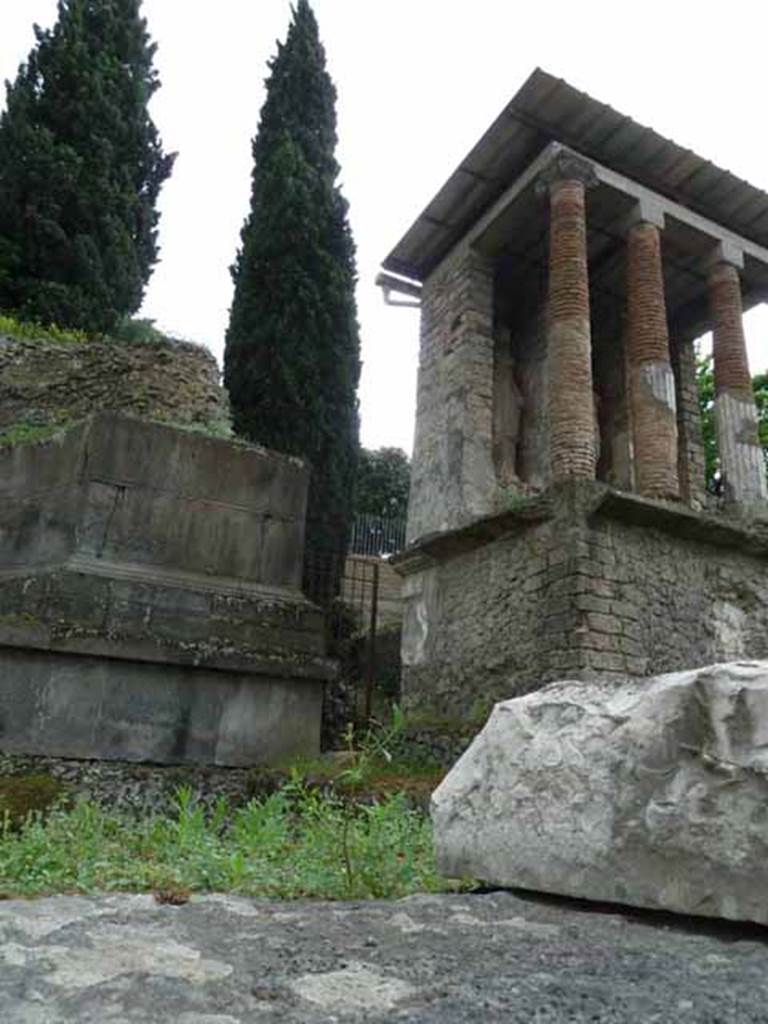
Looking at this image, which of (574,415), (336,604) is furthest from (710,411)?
(574,415)

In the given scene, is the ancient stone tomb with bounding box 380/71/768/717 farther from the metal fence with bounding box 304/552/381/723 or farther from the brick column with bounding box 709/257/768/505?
the metal fence with bounding box 304/552/381/723

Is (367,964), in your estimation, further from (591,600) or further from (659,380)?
(659,380)

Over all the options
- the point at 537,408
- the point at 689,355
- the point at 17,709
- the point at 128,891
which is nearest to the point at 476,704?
the point at 17,709

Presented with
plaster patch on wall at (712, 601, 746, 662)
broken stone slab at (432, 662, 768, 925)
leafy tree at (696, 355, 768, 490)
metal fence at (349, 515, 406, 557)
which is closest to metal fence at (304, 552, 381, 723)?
plaster patch on wall at (712, 601, 746, 662)

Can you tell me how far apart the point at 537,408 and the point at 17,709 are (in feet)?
28.0

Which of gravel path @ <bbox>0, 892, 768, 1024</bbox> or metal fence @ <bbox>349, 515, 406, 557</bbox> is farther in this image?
metal fence @ <bbox>349, 515, 406, 557</bbox>

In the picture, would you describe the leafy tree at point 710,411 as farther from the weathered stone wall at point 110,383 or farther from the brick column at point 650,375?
the weathered stone wall at point 110,383

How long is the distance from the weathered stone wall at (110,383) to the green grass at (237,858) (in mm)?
4172

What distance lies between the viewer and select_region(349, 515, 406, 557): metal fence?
70.6 ft

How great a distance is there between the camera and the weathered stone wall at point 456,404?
408 inches

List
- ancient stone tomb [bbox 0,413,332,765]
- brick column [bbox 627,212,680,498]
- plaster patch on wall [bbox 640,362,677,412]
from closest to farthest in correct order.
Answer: ancient stone tomb [bbox 0,413,332,765]
brick column [bbox 627,212,680,498]
plaster patch on wall [bbox 640,362,677,412]

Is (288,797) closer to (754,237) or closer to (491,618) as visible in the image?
(491,618)

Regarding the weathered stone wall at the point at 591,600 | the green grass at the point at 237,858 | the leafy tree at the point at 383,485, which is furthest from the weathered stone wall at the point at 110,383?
the leafy tree at the point at 383,485

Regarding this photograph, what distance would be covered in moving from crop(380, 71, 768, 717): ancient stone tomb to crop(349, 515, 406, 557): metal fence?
31.2 feet
